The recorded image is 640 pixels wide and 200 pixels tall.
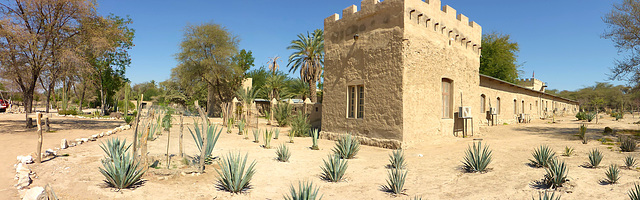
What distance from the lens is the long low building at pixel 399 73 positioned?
935cm

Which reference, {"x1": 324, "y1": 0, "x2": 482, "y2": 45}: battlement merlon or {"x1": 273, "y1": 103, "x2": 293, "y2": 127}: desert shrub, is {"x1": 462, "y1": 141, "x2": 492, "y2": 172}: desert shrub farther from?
{"x1": 273, "y1": 103, "x2": 293, "y2": 127}: desert shrub

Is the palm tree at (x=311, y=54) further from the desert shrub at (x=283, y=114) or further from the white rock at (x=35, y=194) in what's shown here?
A: the white rock at (x=35, y=194)

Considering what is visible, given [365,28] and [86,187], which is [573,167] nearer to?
[365,28]

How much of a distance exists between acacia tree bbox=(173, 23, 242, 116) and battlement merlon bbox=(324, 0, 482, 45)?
1695 centimetres

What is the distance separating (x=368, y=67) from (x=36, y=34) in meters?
12.2

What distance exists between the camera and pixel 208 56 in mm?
26375

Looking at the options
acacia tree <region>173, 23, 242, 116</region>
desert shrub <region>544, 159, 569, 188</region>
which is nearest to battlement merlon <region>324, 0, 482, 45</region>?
desert shrub <region>544, 159, 569, 188</region>

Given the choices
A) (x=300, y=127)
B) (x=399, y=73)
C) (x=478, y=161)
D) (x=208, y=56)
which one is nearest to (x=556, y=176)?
(x=478, y=161)

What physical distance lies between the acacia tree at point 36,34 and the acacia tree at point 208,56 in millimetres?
13369

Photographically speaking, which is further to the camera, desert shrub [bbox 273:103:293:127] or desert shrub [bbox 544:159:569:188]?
desert shrub [bbox 273:103:293:127]

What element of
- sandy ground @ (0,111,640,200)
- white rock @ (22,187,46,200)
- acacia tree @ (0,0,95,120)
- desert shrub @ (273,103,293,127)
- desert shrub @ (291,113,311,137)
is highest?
acacia tree @ (0,0,95,120)

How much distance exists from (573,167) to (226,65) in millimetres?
24922

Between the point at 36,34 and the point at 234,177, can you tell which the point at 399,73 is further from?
the point at 36,34

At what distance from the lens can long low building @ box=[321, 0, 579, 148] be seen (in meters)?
9.35
